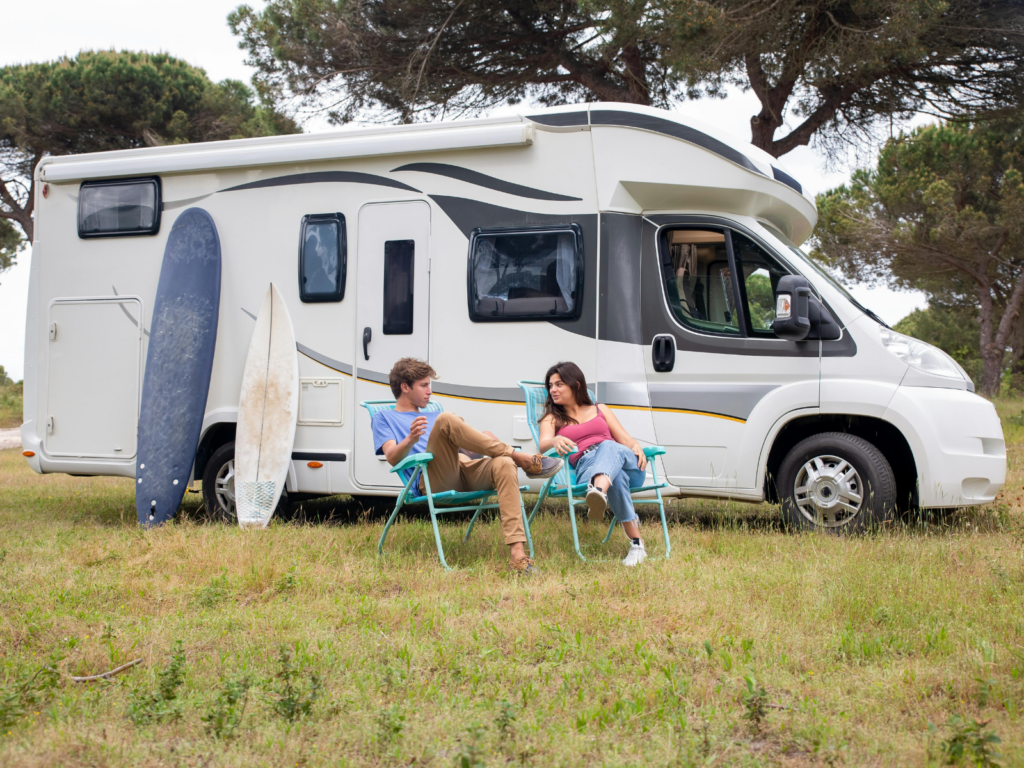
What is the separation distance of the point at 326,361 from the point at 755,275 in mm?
2906

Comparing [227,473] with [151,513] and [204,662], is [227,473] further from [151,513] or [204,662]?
[204,662]

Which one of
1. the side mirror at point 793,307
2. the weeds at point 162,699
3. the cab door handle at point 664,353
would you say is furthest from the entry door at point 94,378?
the side mirror at point 793,307

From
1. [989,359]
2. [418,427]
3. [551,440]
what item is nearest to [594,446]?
[551,440]

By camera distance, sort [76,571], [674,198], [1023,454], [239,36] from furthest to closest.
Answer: [239,36], [1023,454], [674,198], [76,571]

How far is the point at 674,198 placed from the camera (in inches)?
228

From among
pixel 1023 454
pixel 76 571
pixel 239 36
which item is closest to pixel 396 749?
pixel 76 571

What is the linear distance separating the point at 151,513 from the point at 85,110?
14348 millimetres

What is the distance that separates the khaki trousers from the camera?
464 cm

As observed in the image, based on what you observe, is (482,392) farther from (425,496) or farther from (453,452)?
(425,496)

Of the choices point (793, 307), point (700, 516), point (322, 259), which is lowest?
point (700, 516)

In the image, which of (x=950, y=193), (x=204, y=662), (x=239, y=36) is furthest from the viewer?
(x=950, y=193)

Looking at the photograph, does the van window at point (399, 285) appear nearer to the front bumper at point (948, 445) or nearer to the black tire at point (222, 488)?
the black tire at point (222, 488)

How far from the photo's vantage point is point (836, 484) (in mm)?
5383

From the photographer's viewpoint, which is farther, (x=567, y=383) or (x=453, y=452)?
(x=567, y=383)
